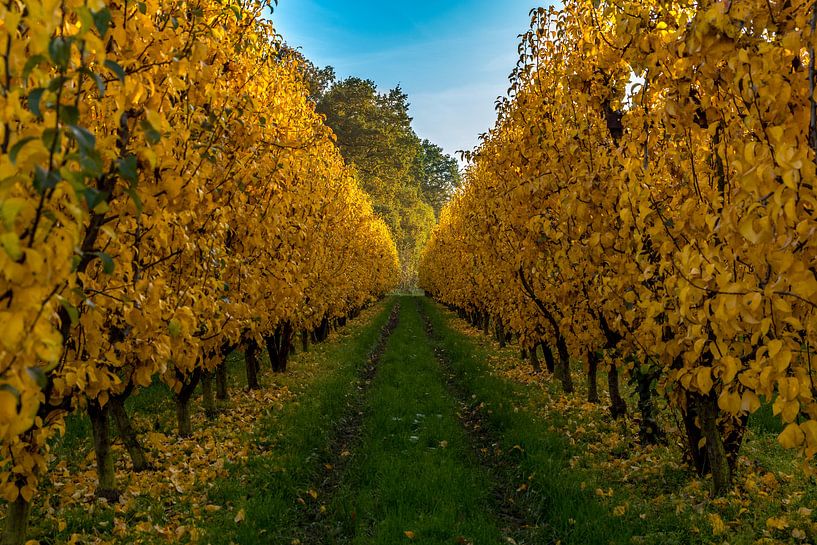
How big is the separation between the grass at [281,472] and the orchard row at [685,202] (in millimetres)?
4671

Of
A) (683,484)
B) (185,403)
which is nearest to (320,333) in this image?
(185,403)

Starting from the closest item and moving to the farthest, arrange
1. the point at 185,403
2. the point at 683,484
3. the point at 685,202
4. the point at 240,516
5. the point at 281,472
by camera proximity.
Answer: the point at 685,202 → the point at 240,516 → the point at 683,484 → the point at 281,472 → the point at 185,403

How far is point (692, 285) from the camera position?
11.0 ft

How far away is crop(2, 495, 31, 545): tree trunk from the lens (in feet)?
15.7

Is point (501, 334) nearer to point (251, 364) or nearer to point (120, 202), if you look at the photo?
→ point (251, 364)

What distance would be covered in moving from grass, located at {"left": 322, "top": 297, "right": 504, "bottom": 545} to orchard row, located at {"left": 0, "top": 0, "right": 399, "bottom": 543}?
2.82 m

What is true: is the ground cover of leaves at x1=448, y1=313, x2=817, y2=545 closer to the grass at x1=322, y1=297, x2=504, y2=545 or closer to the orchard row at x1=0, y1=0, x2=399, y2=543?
the grass at x1=322, y1=297, x2=504, y2=545

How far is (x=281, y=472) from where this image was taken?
7445 millimetres

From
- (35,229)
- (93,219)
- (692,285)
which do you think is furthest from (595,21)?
(35,229)

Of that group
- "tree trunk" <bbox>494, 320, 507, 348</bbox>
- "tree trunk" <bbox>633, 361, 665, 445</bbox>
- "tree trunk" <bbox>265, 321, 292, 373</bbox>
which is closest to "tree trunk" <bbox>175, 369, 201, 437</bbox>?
"tree trunk" <bbox>265, 321, 292, 373</bbox>

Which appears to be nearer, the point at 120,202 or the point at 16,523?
the point at 120,202

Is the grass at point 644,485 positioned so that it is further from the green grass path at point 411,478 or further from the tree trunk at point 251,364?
the tree trunk at point 251,364

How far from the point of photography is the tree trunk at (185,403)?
8.91 metres

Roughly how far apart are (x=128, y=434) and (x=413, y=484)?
4000 mm
